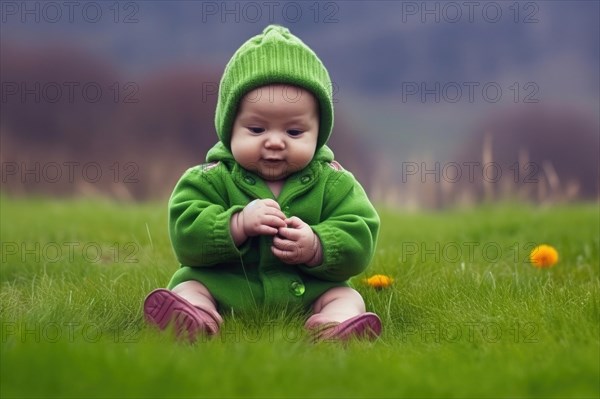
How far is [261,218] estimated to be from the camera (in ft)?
11.5

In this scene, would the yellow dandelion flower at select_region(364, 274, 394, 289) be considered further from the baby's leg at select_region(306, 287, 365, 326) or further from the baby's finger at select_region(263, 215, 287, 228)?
the baby's finger at select_region(263, 215, 287, 228)

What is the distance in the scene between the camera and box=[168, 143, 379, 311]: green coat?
3578mm

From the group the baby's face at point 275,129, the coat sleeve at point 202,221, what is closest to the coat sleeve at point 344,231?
the baby's face at point 275,129

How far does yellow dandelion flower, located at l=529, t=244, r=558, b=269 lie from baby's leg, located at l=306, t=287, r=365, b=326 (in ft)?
6.13

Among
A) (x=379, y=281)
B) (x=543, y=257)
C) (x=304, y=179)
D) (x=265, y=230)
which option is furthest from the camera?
(x=543, y=257)

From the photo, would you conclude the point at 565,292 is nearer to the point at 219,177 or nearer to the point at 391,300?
the point at 391,300

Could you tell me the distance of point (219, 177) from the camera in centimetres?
379

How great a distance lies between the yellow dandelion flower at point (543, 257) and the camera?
5.20 m

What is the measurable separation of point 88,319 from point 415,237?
365cm

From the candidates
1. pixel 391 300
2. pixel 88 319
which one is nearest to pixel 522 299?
pixel 391 300

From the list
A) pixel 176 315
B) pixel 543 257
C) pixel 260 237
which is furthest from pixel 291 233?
pixel 543 257

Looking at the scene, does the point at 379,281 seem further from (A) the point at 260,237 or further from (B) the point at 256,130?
(B) the point at 256,130

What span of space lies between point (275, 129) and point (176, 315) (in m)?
0.91

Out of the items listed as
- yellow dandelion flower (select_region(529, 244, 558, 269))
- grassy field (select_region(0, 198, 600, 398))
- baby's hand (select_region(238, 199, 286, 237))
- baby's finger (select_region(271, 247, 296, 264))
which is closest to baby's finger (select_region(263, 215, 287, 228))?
baby's hand (select_region(238, 199, 286, 237))
